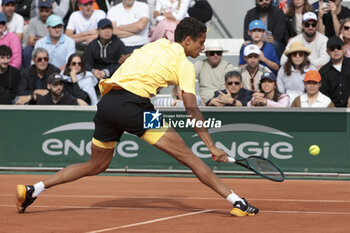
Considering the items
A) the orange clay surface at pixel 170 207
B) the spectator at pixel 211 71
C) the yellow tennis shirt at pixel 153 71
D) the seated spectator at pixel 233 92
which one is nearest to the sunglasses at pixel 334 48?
the seated spectator at pixel 233 92

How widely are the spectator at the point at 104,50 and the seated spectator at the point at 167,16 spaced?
0.90 m

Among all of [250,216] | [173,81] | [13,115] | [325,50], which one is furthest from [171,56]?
[325,50]

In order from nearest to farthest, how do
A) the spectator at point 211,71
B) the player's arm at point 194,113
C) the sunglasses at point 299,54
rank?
the player's arm at point 194,113 < the sunglasses at point 299,54 < the spectator at point 211,71

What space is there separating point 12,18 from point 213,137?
6202 mm

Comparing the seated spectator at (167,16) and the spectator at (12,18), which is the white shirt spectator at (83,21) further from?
the seated spectator at (167,16)

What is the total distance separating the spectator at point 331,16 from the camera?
14.2 metres

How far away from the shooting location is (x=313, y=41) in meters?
13.7

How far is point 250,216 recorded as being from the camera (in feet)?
24.3

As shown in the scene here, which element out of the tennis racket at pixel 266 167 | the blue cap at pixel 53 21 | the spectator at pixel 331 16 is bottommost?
the blue cap at pixel 53 21

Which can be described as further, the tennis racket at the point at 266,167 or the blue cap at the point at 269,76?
the blue cap at the point at 269,76

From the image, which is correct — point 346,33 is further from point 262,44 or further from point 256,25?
point 256,25

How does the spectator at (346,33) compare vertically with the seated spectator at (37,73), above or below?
above

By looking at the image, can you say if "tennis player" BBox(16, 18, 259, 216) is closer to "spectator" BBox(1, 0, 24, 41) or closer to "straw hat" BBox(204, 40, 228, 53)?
"straw hat" BBox(204, 40, 228, 53)

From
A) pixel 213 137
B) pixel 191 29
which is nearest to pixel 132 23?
pixel 213 137
